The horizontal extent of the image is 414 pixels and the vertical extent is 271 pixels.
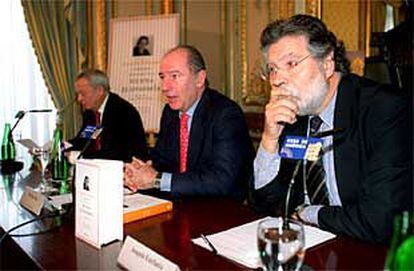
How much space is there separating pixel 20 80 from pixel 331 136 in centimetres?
388

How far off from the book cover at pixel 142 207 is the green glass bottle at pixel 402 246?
1.02 meters

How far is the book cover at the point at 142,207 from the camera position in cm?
165

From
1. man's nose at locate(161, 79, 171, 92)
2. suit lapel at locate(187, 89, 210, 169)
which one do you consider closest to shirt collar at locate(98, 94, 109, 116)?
man's nose at locate(161, 79, 171, 92)

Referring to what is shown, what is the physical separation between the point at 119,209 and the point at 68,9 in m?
3.99

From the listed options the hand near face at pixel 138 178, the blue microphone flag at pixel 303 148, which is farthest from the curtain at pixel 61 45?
the blue microphone flag at pixel 303 148

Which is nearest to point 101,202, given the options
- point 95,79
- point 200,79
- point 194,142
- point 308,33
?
point 308,33

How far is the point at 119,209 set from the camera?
1.42 m

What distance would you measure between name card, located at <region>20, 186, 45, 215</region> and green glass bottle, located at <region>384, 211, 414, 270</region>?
1305 millimetres

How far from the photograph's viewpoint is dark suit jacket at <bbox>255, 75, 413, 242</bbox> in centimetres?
146

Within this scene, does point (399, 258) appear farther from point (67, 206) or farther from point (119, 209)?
point (67, 206)

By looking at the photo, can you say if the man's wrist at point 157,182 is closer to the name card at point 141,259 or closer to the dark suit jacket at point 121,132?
the name card at point 141,259

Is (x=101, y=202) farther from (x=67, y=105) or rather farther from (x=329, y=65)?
(x=67, y=105)

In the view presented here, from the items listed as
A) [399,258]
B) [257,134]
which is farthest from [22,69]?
[399,258]

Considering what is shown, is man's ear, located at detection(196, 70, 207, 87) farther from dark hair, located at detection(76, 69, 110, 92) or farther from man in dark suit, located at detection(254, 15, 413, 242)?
dark hair, located at detection(76, 69, 110, 92)
